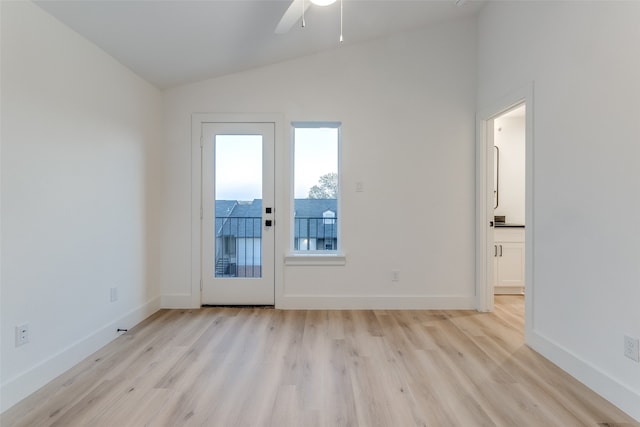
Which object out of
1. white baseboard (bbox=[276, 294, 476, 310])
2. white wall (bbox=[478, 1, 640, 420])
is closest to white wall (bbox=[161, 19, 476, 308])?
white baseboard (bbox=[276, 294, 476, 310])

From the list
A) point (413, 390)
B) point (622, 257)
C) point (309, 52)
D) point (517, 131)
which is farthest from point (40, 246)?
point (517, 131)

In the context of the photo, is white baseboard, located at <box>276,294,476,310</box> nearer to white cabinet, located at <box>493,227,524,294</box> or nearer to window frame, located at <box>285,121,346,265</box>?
window frame, located at <box>285,121,346,265</box>

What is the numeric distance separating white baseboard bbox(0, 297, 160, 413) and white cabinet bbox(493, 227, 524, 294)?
4.11 metres

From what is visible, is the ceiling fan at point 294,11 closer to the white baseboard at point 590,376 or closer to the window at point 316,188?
the window at point 316,188

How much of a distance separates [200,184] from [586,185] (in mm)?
3342

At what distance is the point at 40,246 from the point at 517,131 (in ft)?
17.4

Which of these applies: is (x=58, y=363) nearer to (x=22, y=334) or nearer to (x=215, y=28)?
(x=22, y=334)

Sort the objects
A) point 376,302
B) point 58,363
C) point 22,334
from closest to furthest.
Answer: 1. point 22,334
2. point 58,363
3. point 376,302

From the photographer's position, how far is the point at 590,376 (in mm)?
1917

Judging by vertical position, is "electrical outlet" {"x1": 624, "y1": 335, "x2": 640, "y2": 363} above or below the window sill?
below

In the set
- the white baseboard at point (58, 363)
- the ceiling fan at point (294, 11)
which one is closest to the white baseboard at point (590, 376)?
the ceiling fan at point (294, 11)

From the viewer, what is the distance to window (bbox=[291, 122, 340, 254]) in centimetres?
353

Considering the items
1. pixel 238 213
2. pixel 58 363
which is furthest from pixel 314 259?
pixel 58 363

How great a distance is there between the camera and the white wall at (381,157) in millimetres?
3381
